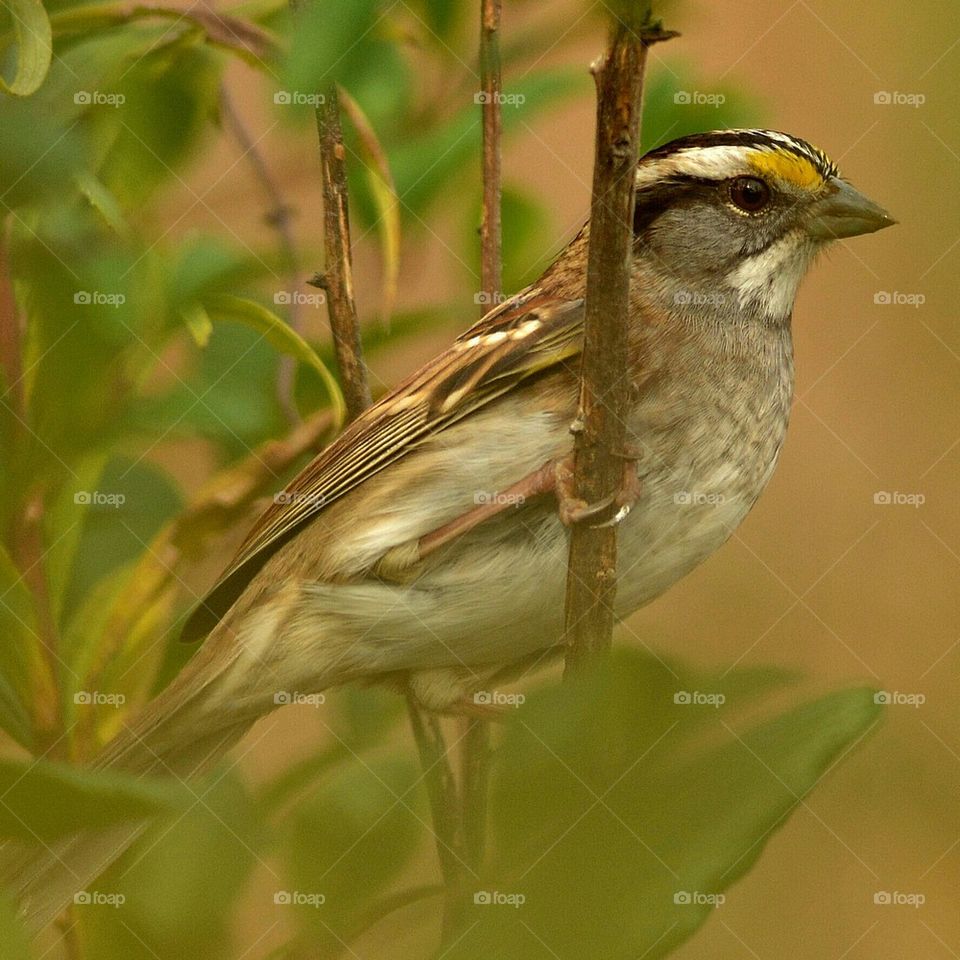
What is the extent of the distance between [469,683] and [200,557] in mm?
1197

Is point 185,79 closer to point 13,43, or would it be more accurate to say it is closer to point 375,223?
point 13,43

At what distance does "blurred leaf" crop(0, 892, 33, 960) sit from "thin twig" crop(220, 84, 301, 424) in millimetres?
869

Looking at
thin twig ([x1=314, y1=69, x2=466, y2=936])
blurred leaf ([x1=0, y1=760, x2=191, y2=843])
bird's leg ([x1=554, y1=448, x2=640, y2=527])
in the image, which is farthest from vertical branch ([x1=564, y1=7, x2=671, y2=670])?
blurred leaf ([x1=0, y1=760, x2=191, y2=843])

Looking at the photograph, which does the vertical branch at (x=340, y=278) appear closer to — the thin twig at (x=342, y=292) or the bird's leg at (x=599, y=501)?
the thin twig at (x=342, y=292)

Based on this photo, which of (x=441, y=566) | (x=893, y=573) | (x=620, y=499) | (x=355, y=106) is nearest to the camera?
(x=355, y=106)

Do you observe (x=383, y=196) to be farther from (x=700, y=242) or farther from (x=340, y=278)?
(x=700, y=242)

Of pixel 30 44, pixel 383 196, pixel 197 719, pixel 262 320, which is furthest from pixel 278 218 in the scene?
pixel 197 719

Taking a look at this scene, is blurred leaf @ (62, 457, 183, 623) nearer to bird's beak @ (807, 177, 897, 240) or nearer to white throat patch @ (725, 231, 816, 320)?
white throat patch @ (725, 231, 816, 320)

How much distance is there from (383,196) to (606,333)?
0.31m

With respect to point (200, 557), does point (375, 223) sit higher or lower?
higher

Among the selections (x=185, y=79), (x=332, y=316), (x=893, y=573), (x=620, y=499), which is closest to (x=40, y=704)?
(x=185, y=79)

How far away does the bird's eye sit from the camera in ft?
8.32

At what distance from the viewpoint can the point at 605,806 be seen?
2.23 ft

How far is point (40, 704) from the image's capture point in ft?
3.77
